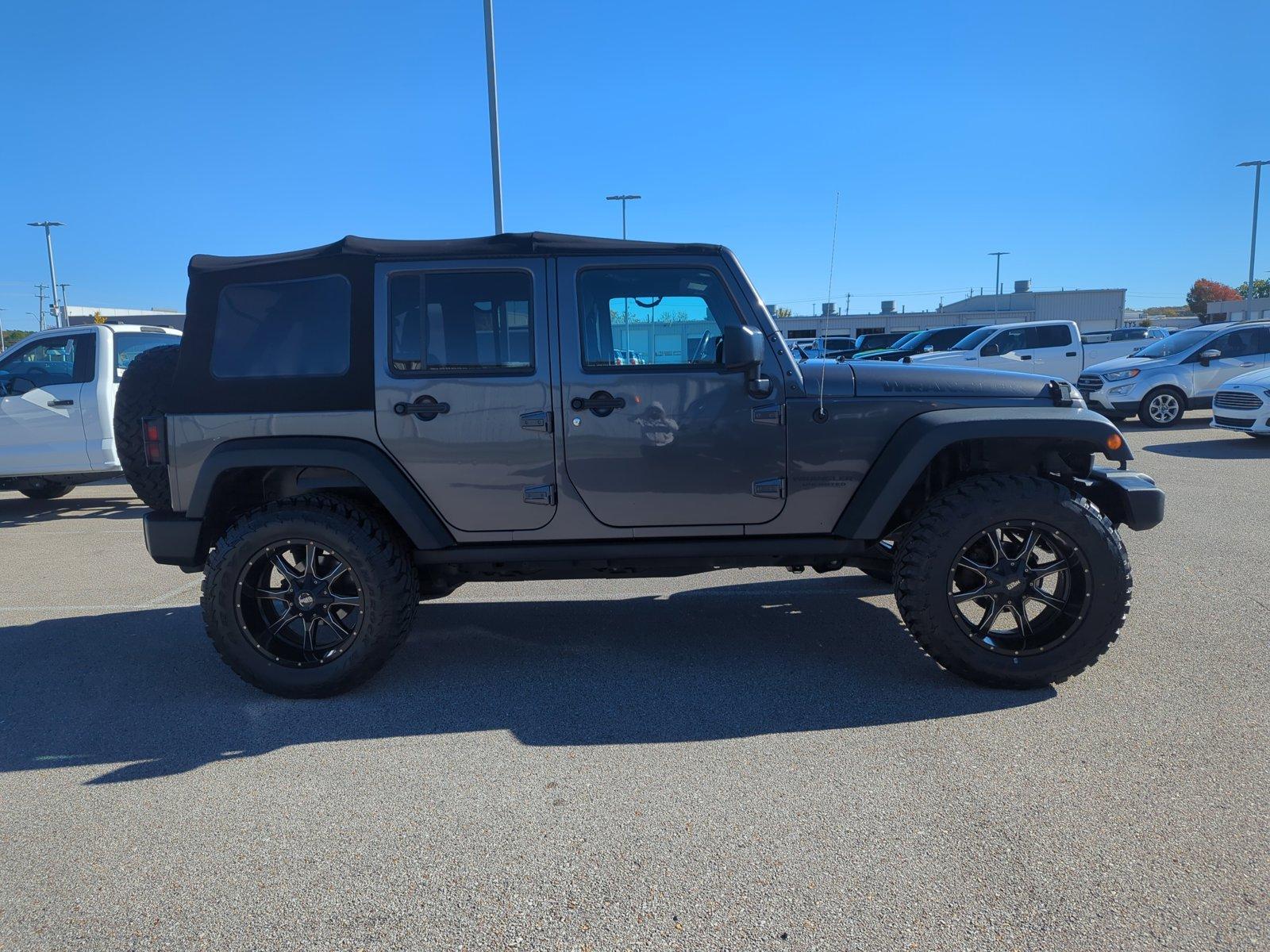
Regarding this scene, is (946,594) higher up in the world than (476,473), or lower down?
lower down

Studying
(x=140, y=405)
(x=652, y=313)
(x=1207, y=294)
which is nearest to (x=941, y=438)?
(x=652, y=313)

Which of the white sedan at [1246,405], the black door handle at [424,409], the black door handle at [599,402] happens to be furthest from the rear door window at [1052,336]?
the black door handle at [424,409]

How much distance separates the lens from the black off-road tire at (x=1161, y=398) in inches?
555

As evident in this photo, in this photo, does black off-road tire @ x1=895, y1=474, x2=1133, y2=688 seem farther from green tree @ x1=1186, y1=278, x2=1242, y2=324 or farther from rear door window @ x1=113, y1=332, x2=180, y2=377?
green tree @ x1=1186, y1=278, x2=1242, y2=324

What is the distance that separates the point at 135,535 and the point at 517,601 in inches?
177

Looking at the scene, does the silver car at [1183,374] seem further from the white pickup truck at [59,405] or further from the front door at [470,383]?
the white pickup truck at [59,405]

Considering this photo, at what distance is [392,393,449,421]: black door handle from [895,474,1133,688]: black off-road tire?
2.19 m

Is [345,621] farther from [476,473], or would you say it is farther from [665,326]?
[665,326]

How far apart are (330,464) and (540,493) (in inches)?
36.9

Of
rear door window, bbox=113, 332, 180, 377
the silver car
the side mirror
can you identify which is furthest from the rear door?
the side mirror

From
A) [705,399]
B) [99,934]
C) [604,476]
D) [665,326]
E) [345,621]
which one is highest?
[665,326]

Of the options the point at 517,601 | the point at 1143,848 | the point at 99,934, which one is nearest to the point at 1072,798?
the point at 1143,848

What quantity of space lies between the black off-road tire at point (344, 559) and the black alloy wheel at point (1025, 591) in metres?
2.49

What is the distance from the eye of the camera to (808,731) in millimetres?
3502
